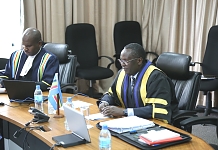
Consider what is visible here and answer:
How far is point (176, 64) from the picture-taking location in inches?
114

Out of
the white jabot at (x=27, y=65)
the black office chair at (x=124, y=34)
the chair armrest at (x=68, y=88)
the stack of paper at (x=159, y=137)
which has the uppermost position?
the black office chair at (x=124, y=34)

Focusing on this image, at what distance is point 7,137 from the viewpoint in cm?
272

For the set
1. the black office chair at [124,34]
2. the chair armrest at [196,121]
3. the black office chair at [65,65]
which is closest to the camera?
the chair armrest at [196,121]

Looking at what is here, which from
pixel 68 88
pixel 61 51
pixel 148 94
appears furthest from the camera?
pixel 61 51

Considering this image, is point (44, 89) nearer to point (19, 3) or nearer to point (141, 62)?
point (141, 62)

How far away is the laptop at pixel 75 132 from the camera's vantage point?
6.10ft

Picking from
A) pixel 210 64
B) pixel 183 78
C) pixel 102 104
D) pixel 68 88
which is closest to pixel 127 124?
pixel 102 104

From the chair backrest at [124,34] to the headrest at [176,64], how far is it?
6.87 ft

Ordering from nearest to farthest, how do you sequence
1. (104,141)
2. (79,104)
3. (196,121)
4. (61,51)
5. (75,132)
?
(104,141), (75,132), (196,121), (79,104), (61,51)

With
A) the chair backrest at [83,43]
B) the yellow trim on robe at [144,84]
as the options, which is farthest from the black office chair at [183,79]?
the chair backrest at [83,43]

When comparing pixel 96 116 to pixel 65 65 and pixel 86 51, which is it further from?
pixel 86 51

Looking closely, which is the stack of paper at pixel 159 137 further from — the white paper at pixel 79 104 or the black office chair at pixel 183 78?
the white paper at pixel 79 104

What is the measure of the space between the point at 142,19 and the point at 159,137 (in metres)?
4.01

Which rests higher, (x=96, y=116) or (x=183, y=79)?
(x=183, y=79)
